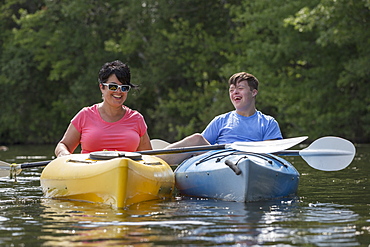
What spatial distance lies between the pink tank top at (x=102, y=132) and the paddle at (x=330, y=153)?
1.50m

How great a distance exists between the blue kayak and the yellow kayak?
232mm

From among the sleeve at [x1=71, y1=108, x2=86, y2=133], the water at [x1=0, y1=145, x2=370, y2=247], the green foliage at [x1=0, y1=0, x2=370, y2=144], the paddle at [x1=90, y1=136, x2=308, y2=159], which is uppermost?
the green foliage at [x1=0, y1=0, x2=370, y2=144]

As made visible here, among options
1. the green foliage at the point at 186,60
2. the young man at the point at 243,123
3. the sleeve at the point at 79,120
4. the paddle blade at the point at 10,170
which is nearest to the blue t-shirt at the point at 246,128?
the young man at the point at 243,123

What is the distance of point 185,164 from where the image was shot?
22.0 feet

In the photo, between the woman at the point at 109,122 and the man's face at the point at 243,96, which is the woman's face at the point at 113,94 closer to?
the woman at the point at 109,122

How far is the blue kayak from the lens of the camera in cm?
587

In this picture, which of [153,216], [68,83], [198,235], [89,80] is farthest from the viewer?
[68,83]

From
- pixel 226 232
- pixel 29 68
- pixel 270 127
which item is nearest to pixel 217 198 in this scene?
pixel 270 127

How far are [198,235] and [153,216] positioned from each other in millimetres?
861

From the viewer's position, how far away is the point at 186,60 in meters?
23.9

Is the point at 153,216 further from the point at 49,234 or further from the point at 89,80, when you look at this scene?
the point at 89,80

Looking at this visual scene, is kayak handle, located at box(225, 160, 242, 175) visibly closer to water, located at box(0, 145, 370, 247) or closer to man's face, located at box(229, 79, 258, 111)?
water, located at box(0, 145, 370, 247)

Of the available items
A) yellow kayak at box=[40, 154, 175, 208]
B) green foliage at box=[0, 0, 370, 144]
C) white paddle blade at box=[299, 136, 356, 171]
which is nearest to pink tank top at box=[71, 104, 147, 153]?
yellow kayak at box=[40, 154, 175, 208]

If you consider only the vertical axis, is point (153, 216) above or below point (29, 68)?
below
